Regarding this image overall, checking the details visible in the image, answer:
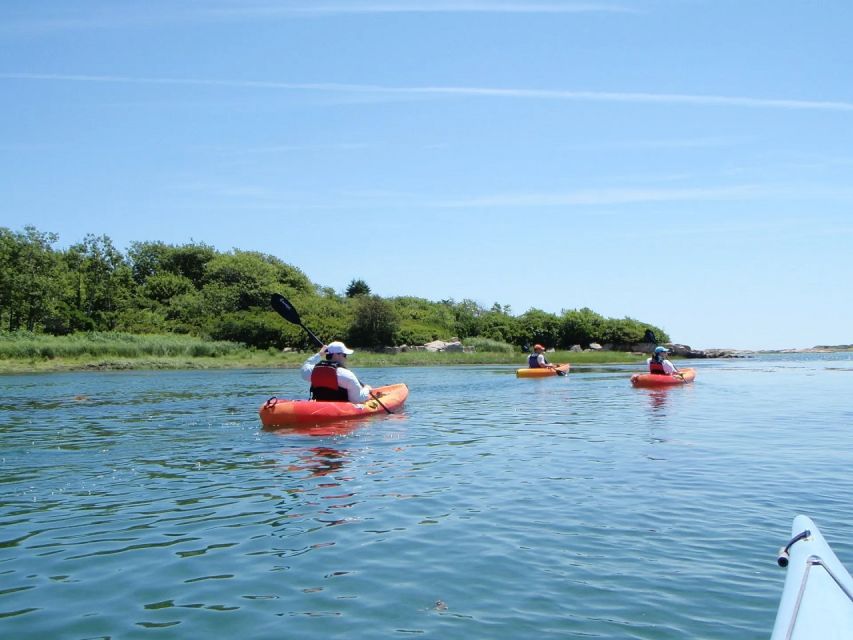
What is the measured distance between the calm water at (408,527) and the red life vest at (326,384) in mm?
696

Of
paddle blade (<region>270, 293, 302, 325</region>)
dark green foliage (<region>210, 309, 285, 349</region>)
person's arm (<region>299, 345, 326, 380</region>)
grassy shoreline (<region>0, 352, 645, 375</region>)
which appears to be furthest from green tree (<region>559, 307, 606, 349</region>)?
person's arm (<region>299, 345, 326, 380</region>)

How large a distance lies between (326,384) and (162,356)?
2583 centimetres

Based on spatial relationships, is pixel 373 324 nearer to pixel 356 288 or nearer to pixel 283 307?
pixel 356 288

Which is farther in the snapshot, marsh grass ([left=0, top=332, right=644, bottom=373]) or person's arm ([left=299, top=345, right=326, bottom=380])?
marsh grass ([left=0, top=332, right=644, bottom=373])

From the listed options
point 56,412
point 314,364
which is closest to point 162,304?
point 56,412

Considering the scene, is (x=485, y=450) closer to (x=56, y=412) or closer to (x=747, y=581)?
(x=747, y=581)

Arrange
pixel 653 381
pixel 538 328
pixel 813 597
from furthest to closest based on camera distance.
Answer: pixel 538 328 → pixel 653 381 → pixel 813 597

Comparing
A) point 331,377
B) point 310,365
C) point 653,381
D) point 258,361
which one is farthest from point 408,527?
point 258,361

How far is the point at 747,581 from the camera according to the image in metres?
4.59

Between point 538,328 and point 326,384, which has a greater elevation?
point 538,328

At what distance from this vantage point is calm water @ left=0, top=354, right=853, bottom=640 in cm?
410

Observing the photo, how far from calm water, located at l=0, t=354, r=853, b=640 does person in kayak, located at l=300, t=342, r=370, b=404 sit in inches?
26.5

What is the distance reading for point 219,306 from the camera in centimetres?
5150

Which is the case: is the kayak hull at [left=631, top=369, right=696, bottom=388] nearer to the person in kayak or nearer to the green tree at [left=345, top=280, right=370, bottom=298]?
the person in kayak
